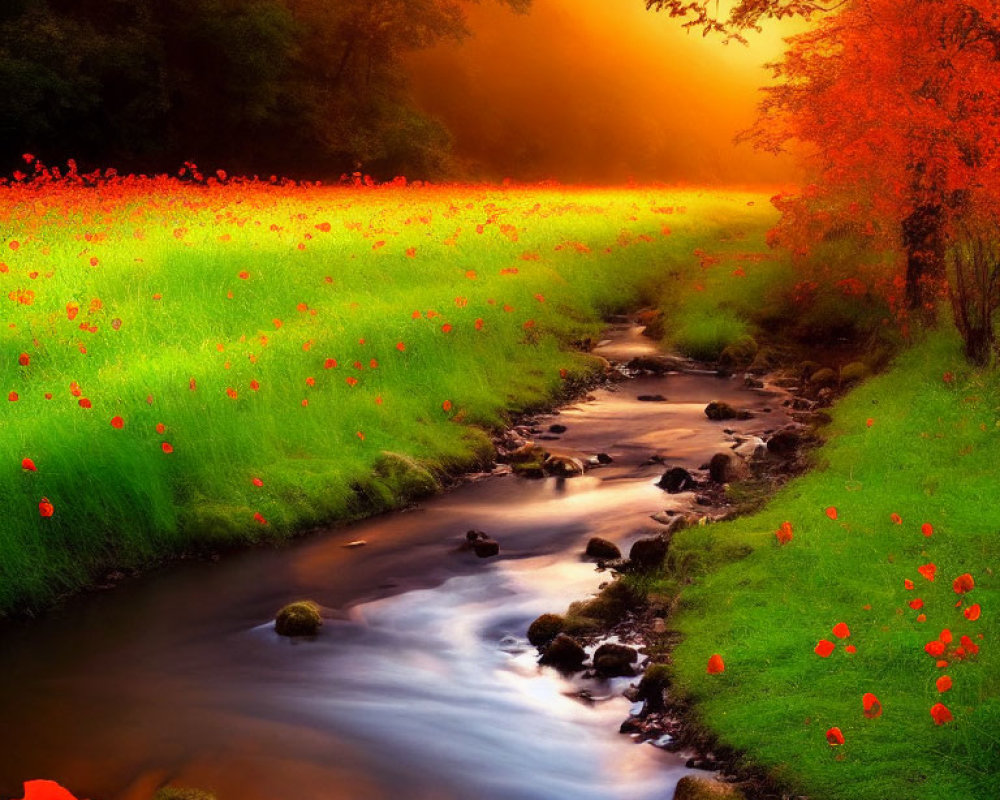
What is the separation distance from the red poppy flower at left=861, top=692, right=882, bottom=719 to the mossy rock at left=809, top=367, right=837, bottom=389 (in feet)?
33.7

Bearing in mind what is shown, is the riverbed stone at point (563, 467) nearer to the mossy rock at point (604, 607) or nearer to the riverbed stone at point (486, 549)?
the riverbed stone at point (486, 549)

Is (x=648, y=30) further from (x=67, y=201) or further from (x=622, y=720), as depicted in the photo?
(x=622, y=720)

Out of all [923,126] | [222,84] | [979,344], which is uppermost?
[222,84]

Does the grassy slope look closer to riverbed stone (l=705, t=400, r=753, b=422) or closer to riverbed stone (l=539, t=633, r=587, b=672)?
riverbed stone (l=705, t=400, r=753, b=422)

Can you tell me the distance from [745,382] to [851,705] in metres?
10.9

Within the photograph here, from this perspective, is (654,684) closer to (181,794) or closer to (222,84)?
(181,794)

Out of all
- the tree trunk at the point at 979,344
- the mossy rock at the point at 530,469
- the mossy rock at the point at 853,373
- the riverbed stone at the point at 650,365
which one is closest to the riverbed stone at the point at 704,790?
the mossy rock at the point at 530,469

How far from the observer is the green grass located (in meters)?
6.07

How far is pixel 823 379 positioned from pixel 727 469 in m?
4.82

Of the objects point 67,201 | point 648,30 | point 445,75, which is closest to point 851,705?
point 67,201

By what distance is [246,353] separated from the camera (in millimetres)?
13172

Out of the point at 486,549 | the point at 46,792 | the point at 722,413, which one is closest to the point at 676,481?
the point at 486,549

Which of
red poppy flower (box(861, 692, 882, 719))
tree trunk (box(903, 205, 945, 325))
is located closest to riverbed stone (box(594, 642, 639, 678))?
red poppy flower (box(861, 692, 882, 719))

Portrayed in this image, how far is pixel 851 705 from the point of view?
6559 mm
